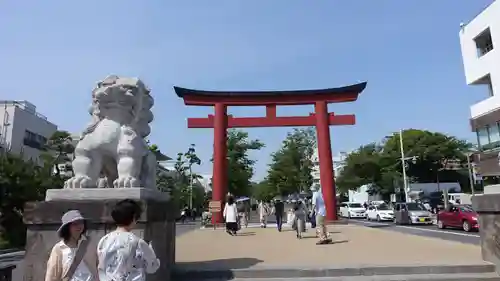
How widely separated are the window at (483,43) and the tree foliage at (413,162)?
19.6 metres

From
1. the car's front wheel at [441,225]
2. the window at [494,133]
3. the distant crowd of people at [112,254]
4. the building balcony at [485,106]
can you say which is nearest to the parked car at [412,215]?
the car's front wheel at [441,225]

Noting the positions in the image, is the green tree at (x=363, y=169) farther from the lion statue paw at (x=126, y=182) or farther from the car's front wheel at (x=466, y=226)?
the lion statue paw at (x=126, y=182)

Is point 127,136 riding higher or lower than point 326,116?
lower

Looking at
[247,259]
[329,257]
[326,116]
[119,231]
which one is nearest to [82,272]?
[119,231]

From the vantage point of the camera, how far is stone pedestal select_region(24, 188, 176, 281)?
14.1 ft

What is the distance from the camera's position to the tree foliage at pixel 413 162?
4194 centimetres

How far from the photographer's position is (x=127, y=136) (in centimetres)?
496

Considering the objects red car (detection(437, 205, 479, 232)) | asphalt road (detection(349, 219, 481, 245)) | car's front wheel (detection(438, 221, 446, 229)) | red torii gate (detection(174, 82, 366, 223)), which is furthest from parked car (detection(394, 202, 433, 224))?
red torii gate (detection(174, 82, 366, 223))

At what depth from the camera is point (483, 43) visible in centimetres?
2238

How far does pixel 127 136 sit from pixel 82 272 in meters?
2.50

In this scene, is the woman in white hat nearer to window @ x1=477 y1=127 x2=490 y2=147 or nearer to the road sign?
the road sign

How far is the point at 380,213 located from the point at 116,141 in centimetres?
2542

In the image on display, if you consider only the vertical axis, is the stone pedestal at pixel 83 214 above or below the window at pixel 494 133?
below

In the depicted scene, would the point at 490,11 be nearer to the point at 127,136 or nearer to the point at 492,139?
the point at 492,139
